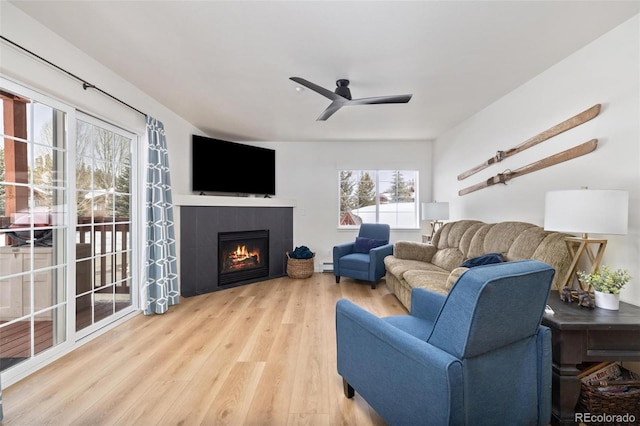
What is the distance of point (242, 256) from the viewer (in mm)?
4445

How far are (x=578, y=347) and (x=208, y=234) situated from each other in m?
3.91

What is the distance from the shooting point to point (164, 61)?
7.94 feet

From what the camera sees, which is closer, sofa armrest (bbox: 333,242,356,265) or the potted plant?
the potted plant

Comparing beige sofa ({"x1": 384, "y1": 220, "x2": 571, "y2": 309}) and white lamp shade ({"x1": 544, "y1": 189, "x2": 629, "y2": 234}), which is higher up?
white lamp shade ({"x1": 544, "y1": 189, "x2": 629, "y2": 234})

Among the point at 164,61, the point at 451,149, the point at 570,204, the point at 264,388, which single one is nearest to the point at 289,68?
the point at 164,61

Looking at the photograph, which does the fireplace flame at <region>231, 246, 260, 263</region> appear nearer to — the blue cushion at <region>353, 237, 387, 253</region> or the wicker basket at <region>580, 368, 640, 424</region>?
the blue cushion at <region>353, 237, 387, 253</region>

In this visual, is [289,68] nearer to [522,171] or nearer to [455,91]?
[455,91]

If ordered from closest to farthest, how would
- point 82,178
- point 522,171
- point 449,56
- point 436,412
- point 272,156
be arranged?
point 436,412
point 449,56
point 82,178
point 522,171
point 272,156

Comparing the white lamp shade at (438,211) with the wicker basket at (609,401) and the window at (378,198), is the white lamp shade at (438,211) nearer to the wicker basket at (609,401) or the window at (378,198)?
the window at (378,198)

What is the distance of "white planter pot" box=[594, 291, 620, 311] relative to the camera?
160 centimetres

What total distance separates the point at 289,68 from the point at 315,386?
2573 mm

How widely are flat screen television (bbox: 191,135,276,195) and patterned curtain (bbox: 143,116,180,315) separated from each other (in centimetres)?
→ 93

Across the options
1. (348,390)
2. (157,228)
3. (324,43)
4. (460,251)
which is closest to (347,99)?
(324,43)

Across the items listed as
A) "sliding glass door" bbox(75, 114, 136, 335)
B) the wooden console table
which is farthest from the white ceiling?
the wooden console table
